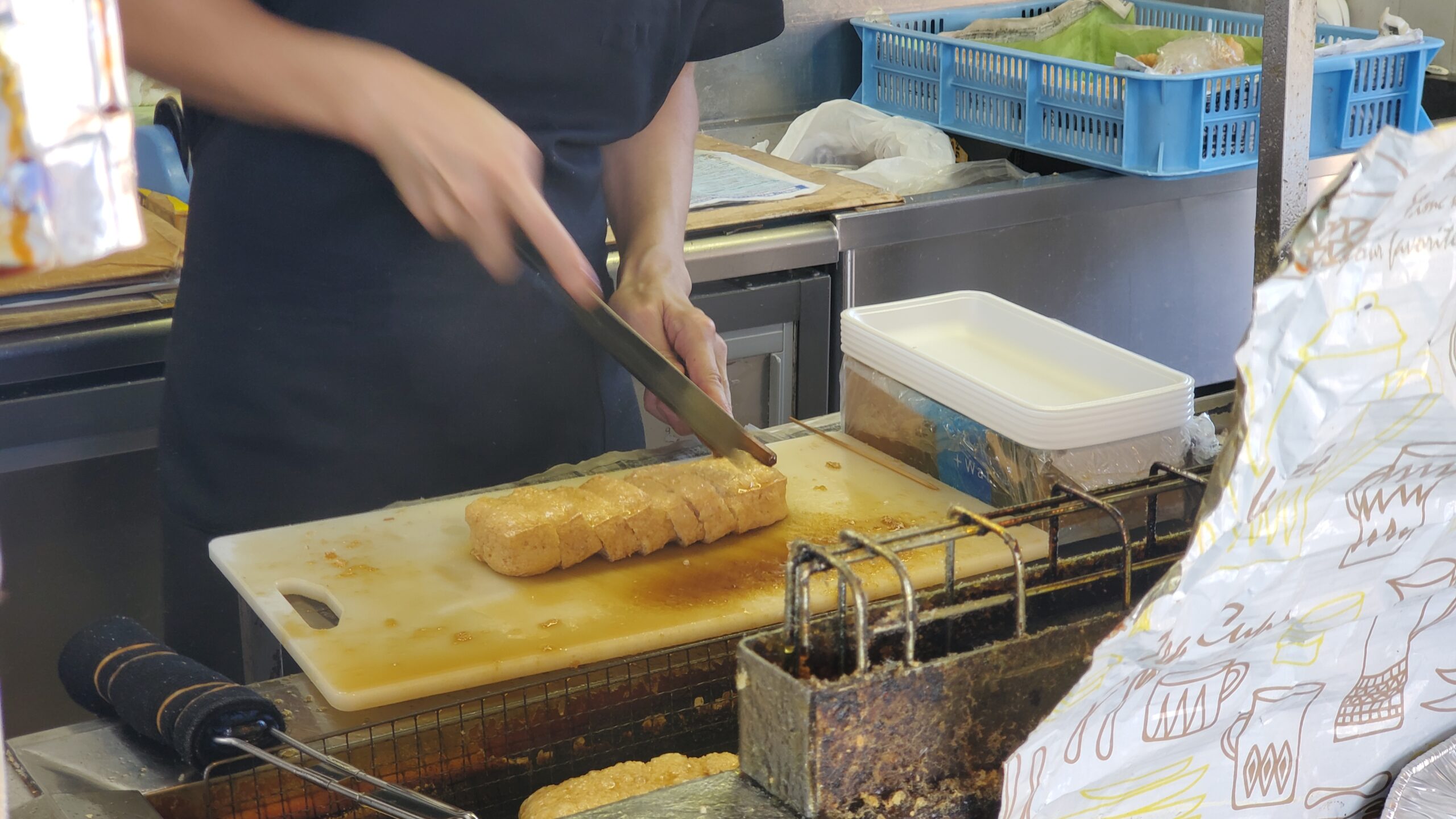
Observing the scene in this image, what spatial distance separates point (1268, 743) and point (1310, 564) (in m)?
0.11

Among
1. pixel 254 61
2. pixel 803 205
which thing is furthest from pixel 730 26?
pixel 254 61

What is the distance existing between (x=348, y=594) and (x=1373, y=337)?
907 mm

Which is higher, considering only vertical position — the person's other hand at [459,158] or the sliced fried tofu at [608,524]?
the person's other hand at [459,158]

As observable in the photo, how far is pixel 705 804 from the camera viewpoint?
2.03 ft

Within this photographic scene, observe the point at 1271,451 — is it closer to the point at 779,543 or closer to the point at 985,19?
the point at 779,543

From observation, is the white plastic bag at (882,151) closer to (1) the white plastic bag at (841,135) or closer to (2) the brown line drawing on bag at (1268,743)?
(1) the white plastic bag at (841,135)

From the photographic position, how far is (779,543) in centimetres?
129

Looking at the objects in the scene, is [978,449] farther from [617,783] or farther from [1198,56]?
[1198,56]

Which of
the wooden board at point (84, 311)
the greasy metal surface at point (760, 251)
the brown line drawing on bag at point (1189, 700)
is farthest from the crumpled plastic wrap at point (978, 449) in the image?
the wooden board at point (84, 311)

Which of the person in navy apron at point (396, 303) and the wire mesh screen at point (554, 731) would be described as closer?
the wire mesh screen at point (554, 731)

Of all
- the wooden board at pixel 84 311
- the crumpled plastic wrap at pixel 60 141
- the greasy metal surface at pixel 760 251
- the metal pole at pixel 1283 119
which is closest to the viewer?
the crumpled plastic wrap at pixel 60 141

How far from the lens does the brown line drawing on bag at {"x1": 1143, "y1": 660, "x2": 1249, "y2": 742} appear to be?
0.56m

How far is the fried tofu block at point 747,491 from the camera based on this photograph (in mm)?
1271

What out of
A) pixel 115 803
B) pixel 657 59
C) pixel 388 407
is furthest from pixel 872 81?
pixel 115 803
